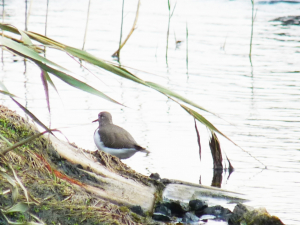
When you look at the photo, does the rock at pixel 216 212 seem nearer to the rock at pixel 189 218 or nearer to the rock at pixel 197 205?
the rock at pixel 197 205

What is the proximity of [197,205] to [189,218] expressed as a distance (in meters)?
0.27

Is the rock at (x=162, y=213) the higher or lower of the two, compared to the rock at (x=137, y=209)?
lower

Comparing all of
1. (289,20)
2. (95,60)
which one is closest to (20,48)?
(95,60)

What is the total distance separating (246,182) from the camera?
6988mm

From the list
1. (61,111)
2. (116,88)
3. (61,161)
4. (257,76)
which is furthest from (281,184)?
(257,76)

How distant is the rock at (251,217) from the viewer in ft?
17.1

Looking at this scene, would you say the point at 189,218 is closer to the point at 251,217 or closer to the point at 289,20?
the point at 251,217

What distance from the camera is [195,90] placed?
11.7 m

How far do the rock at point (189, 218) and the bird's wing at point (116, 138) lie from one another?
1.78 metres

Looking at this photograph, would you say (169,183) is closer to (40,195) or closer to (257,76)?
(40,195)

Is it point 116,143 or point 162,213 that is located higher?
point 116,143

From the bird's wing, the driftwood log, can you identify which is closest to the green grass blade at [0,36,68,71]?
the driftwood log

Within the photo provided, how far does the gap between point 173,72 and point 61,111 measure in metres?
4.40

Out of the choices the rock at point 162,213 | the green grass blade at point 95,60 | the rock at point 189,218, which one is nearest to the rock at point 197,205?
the rock at point 189,218
